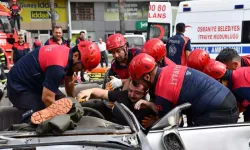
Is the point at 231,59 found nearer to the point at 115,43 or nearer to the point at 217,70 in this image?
the point at 217,70

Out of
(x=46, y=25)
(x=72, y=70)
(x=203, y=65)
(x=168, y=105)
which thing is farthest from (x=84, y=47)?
(x=46, y=25)

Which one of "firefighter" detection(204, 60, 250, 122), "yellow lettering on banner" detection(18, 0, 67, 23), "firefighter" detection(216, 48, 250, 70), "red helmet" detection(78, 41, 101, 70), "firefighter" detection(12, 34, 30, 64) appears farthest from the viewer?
"yellow lettering on banner" detection(18, 0, 67, 23)

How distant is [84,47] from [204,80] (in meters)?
1.21

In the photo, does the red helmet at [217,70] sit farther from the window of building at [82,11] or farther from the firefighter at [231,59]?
the window of building at [82,11]

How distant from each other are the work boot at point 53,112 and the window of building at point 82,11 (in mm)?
27669

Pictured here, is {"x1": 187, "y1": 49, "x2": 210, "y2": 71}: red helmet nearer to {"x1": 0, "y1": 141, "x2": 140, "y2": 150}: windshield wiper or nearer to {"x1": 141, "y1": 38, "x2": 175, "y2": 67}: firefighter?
{"x1": 141, "y1": 38, "x2": 175, "y2": 67}: firefighter

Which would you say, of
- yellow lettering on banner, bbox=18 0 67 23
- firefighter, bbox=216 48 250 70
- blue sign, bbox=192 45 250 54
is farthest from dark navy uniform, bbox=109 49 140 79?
yellow lettering on banner, bbox=18 0 67 23

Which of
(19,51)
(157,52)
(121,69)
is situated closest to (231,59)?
(157,52)

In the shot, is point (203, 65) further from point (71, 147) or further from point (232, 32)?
point (232, 32)

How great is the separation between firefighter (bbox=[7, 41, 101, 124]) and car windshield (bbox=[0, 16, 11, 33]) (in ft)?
38.4

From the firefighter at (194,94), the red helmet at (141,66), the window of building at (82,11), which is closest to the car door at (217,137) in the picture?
the firefighter at (194,94)

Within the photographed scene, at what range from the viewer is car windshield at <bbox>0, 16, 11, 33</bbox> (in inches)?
562

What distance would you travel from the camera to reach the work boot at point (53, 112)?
7.02 ft

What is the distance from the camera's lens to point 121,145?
1822 millimetres
